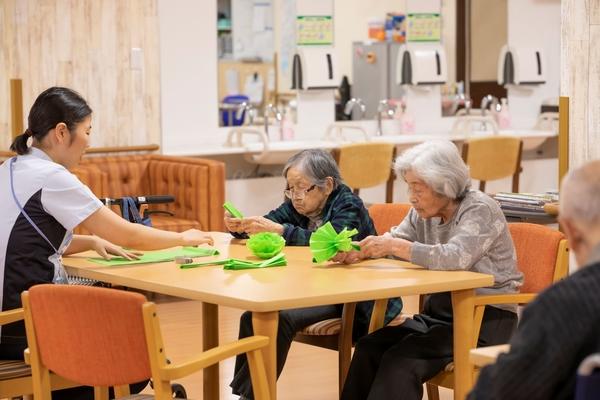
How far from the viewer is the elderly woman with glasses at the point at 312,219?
421 centimetres

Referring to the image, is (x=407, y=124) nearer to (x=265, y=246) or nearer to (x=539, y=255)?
(x=539, y=255)

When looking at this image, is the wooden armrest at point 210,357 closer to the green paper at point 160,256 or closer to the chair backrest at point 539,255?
the green paper at point 160,256

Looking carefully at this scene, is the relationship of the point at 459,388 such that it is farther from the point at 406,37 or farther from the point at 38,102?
the point at 406,37

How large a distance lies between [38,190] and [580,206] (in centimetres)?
206

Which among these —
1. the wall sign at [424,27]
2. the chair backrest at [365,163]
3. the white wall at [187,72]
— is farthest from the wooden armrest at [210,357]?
the wall sign at [424,27]

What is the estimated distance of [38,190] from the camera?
12.5 feet

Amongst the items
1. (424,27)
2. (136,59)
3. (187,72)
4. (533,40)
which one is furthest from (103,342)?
(533,40)

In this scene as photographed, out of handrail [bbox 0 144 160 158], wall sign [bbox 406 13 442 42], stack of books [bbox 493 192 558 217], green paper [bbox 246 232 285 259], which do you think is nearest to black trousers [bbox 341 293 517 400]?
green paper [bbox 246 232 285 259]

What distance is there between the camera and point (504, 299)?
3.87m

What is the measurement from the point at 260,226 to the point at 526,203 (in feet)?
5.38

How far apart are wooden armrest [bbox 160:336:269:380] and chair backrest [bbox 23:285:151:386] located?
73 mm

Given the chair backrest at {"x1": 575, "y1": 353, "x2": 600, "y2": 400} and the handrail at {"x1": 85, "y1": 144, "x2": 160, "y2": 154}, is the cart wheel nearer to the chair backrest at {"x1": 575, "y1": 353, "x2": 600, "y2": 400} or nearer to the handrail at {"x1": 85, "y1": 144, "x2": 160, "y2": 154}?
the chair backrest at {"x1": 575, "y1": 353, "x2": 600, "y2": 400}

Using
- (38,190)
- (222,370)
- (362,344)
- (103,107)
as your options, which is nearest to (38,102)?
(38,190)

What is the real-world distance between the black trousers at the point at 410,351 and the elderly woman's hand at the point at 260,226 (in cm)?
64
